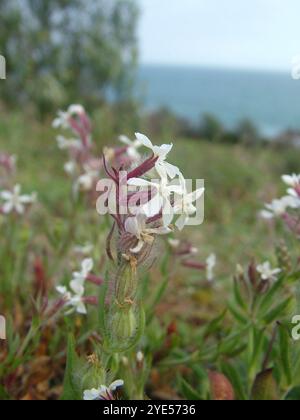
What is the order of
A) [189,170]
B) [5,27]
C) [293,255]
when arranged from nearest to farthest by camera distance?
[293,255] < [189,170] < [5,27]

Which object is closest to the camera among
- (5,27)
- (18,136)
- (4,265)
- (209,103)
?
(4,265)

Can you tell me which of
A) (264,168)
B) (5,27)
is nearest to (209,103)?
(5,27)

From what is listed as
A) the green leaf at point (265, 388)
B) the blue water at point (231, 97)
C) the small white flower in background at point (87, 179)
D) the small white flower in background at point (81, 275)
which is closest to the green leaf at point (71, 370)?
the small white flower in background at point (81, 275)

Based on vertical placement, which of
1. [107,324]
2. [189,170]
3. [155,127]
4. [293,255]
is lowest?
[107,324]

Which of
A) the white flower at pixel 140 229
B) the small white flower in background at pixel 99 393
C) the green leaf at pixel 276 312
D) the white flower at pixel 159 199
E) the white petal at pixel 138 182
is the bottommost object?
the small white flower in background at pixel 99 393

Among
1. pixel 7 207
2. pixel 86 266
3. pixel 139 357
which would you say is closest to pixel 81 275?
pixel 86 266

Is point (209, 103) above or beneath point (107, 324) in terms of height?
above

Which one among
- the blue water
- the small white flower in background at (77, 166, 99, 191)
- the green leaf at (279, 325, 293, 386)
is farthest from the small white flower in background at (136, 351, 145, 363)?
the blue water

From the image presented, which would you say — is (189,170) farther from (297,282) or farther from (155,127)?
(297,282)

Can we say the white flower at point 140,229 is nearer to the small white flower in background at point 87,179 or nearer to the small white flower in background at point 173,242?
the small white flower in background at point 173,242
